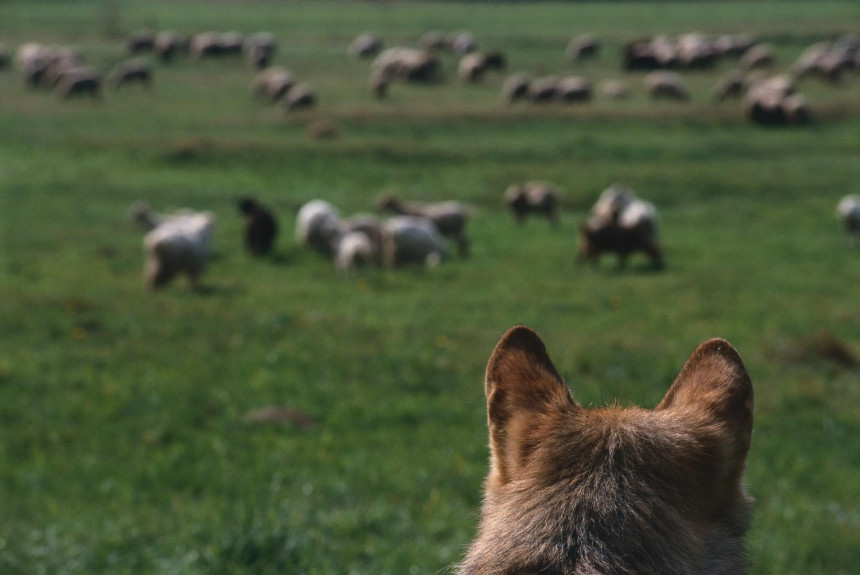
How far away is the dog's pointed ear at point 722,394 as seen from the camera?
243 cm

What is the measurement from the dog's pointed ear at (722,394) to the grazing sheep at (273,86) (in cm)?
4285

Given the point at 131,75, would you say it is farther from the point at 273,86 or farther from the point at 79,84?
the point at 273,86

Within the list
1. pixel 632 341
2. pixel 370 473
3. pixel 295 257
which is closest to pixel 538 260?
pixel 295 257

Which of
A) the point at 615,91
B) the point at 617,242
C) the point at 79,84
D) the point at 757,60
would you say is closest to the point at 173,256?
the point at 617,242

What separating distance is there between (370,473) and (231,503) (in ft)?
3.92

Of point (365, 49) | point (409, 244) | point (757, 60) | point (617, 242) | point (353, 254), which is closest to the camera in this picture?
point (353, 254)

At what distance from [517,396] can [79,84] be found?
47.2m

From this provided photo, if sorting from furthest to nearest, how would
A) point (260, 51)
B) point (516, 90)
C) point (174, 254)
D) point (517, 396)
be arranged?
1. point (260, 51)
2. point (516, 90)
3. point (174, 254)
4. point (517, 396)

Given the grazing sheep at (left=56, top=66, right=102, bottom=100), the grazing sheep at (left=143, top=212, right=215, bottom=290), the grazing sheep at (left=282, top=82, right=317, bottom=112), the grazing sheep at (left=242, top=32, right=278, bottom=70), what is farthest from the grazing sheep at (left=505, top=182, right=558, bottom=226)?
the grazing sheep at (left=242, top=32, right=278, bottom=70)

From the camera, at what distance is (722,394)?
2.51 m

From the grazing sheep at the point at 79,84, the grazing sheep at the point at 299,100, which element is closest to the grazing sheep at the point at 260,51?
the grazing sheep at the point at 79,84

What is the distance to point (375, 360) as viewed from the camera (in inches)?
464

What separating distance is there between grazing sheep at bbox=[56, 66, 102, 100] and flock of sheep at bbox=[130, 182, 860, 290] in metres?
24.6

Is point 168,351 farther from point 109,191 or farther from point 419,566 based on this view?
point 109,191
